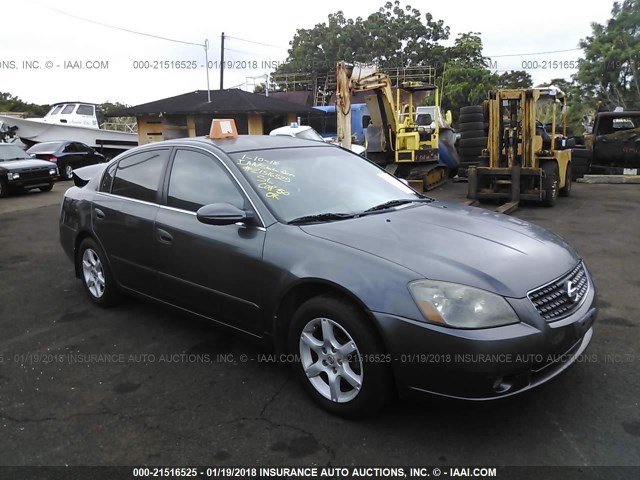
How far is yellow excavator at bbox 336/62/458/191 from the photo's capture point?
486 inches

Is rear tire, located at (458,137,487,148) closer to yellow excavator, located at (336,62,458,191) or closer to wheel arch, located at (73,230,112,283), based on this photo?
yellow excavator, located at (336,62,458,191)

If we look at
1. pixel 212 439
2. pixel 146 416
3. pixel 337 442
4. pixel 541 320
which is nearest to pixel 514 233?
pixel 541 320

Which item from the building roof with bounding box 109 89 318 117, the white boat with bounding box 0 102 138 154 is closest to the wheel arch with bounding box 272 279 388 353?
the building roof with bounding box 109 89 318 117

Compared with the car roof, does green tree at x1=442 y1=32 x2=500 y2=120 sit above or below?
above

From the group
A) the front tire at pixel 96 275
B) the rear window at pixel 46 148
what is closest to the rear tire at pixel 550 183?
the front tire at pixel 96 275

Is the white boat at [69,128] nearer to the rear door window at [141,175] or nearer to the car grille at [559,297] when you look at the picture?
the rear door window at [141,175]

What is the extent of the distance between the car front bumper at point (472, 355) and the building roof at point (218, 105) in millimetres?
22048

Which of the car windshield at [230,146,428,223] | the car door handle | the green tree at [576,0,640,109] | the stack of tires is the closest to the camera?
the car windshield at [230,146,428,223]

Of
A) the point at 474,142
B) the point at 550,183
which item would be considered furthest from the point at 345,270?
the point at 474,142

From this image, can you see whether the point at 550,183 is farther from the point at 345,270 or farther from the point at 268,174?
the point at 345,270

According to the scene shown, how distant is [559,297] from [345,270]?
116 cm

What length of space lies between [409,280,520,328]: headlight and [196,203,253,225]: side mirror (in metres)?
1.21

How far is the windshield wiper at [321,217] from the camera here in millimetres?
3296

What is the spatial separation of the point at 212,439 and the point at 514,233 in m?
2.19
